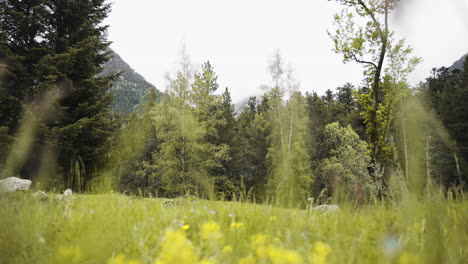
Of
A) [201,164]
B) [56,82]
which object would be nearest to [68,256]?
[56,82]

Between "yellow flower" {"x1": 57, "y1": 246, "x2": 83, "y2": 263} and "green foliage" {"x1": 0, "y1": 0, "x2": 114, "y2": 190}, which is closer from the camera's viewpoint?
"yellow flower" {"x1": 57, "y1": 246, "x2": 83, "y2": 263}

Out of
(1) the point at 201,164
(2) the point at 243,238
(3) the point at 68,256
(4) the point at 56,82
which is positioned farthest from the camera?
(1) the point at 201,164

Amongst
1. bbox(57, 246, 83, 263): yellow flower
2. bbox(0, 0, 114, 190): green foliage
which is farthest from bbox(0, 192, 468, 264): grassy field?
bbox(0, 0, 114, 190): green foliage

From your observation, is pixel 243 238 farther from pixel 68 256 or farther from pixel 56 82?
pixel 56 82

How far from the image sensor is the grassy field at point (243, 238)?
1221 mm

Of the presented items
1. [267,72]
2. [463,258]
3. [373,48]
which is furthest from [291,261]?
[267,72]

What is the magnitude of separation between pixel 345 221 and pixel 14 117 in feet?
44.3

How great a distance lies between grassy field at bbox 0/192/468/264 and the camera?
122cm

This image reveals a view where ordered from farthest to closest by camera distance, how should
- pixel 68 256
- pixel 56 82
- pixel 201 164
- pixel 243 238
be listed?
pixel 201 164 < pixel 56 82 < pixel 243 238 < pixel 68 256

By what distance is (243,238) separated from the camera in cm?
177

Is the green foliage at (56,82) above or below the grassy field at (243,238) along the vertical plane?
above

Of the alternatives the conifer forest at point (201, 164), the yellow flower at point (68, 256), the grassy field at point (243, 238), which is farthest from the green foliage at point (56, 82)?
the yellow flower at point (68, 256)

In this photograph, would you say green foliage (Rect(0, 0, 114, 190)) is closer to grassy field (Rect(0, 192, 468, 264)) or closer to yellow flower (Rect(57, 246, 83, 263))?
grassy field (Rect(0, 192, 468, 264))

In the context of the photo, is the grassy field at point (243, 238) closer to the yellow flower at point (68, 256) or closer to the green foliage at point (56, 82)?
the yellow flower at point (68, 256)
